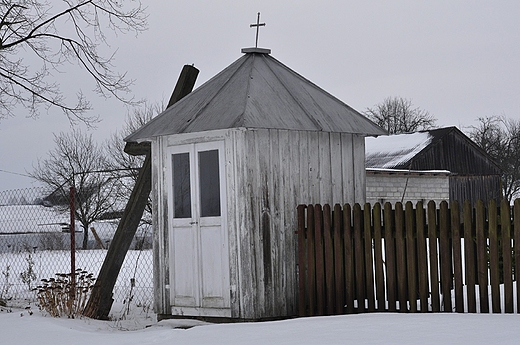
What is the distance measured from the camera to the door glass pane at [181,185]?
988 centimetres

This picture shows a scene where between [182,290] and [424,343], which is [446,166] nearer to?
[182,290]

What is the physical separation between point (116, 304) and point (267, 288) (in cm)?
450

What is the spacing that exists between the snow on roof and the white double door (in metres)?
28.8

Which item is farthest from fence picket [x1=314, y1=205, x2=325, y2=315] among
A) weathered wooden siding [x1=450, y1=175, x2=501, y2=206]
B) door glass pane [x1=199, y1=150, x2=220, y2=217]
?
weathered wooden siding [x1=450, y1=175, x2=501, y2=206]

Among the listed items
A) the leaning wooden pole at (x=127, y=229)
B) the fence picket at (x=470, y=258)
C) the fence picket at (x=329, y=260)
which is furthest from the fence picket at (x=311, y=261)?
the leaning wooden pole at (x=127, y=229)

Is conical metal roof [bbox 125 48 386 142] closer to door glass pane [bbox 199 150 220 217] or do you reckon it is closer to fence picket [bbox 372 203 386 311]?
door glass pane [bbox 199 150 220 217]

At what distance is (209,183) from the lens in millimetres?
9656

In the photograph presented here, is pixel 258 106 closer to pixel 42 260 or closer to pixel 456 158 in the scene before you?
pixel 42 260

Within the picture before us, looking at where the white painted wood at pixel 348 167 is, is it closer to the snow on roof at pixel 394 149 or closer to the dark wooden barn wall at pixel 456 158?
the snow on roof at pixel 394 149

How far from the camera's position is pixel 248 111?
9344 mm

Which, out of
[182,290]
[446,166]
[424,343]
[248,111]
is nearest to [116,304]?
[182,290]

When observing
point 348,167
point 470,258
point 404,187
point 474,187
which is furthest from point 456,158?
point 470,258

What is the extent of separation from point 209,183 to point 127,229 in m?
2.57

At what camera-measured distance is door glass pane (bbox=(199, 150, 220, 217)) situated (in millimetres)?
9586
